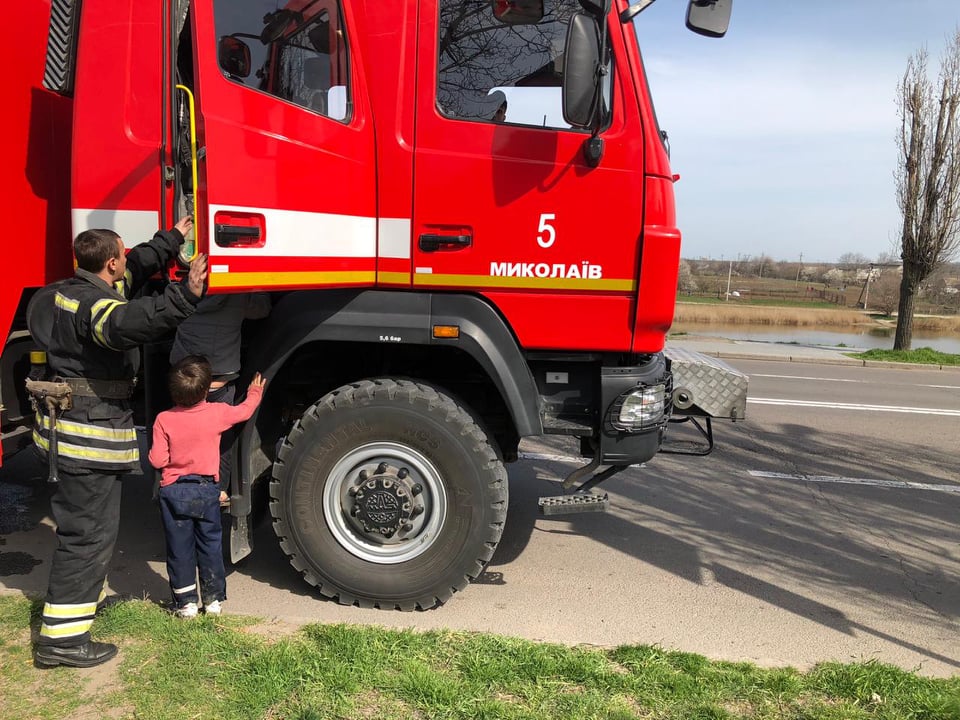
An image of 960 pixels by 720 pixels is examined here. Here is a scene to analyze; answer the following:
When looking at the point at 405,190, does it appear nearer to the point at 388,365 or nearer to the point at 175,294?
the point at 388,365

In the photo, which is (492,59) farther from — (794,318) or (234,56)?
(794,318)

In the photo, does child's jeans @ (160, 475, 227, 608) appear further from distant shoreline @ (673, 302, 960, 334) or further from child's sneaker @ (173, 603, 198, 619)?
distant shoreline @ (673, 302, 960, 334)

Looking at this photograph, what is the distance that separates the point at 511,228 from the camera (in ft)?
11.3

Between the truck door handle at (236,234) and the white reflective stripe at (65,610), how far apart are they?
62.2 inches

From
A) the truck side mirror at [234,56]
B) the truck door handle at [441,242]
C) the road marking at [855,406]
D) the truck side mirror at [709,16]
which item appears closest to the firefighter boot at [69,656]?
the truck door handle at [441,242]

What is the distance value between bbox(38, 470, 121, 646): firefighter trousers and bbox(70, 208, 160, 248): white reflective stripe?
3.56 ft

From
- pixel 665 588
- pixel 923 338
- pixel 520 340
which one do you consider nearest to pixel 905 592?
pixel 665 588

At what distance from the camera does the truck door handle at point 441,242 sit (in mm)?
3451

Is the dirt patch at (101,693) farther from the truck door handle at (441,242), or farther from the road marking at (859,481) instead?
the road marking at (859,481)

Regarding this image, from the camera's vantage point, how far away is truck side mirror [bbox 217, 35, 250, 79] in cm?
306

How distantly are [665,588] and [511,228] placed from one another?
2.07 meters

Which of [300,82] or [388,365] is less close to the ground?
[300,82]

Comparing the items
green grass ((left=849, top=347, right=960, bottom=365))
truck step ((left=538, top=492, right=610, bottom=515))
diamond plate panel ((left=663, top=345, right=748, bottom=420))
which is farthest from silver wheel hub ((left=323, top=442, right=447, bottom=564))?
green grass ((left=849, top=347, right=960, bottom=365))

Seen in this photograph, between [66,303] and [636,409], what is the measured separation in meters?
2.56
